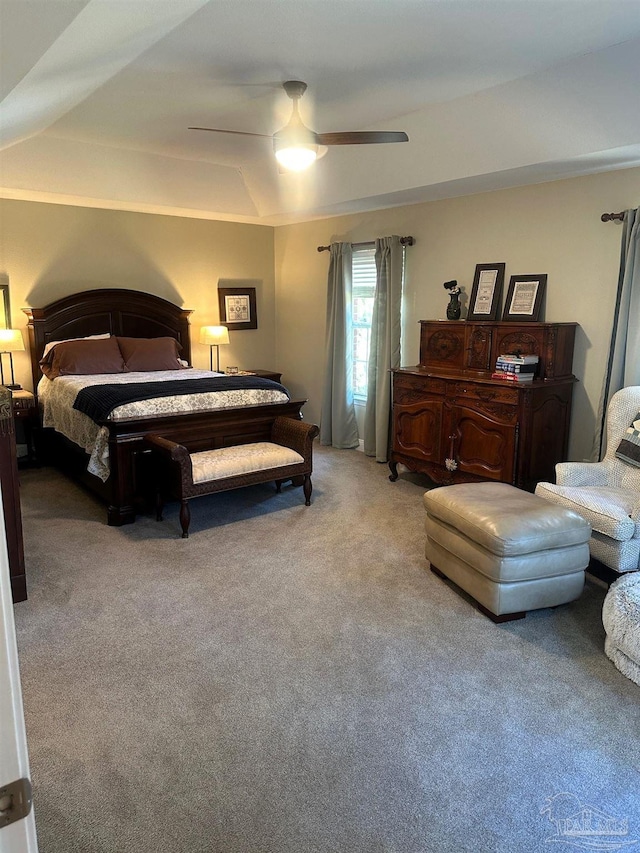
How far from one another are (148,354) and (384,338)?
2.29m

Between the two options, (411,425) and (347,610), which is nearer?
(347,610)

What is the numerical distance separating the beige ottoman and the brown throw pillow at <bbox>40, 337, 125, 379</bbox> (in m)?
3.66

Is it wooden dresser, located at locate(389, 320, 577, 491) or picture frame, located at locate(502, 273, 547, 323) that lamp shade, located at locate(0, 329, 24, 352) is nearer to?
wooden dresser, located at locate(389, 320, 577, 491)

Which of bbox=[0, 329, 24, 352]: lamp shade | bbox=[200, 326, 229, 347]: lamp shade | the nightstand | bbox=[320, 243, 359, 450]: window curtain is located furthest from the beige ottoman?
bbox=[0, 329, 24, 352]: lamp shade

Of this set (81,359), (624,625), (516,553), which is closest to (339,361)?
(81,359)

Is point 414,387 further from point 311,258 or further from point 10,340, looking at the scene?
point 10,340

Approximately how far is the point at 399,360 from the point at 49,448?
3.38 m

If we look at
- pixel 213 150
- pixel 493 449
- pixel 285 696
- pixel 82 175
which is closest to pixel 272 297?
pixel 213 150

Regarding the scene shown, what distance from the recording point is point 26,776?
85cm

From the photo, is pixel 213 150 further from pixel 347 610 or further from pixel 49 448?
pixel 347 610

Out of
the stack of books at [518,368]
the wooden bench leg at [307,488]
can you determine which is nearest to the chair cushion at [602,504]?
the stack of books at [518,368]

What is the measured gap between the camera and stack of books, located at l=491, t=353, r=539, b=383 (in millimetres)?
4246

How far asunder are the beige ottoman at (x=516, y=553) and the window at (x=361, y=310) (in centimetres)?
331

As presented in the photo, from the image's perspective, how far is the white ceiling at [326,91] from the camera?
237cm
